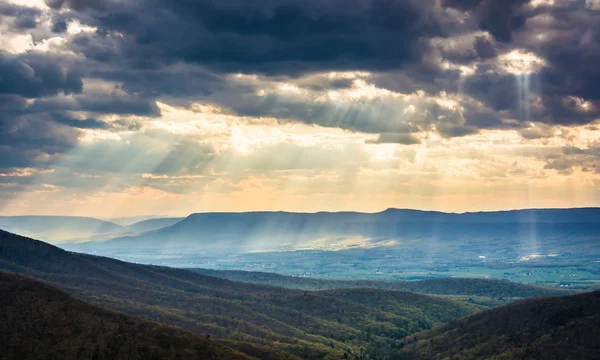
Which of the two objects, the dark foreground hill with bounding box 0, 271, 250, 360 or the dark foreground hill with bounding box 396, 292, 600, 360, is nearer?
the dark foreground hill with bounding box 0, 271, 250, 360

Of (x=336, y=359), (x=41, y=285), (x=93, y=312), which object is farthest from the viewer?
(x=336, y=359)

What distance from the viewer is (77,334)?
148 m

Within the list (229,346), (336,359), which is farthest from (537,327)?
(229,346)

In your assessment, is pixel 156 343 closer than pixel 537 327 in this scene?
Yes

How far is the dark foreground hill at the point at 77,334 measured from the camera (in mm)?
140250

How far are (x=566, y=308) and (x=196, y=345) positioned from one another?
114340 mm

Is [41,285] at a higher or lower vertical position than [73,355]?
higher

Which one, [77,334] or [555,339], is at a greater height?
[77,334]

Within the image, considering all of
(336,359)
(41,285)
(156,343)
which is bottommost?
(336,359)

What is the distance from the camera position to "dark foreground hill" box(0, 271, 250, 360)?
460 ft

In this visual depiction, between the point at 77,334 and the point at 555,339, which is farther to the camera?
the point at 555,339

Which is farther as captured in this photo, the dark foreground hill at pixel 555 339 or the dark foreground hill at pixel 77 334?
the dark foreground hill at pixel 555 339

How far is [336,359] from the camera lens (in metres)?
199

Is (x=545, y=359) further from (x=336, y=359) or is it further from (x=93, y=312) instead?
(x=93, y=312)
